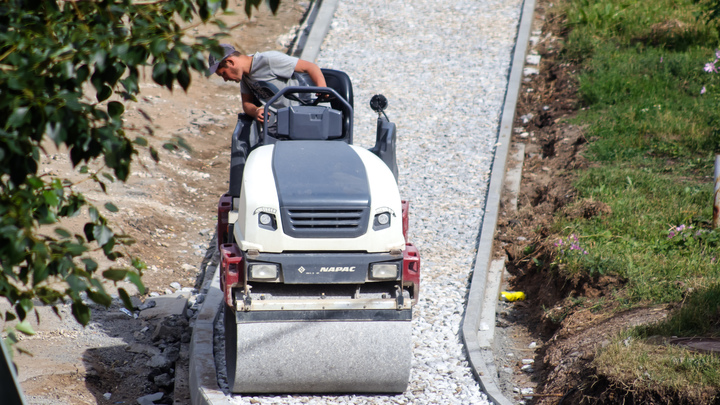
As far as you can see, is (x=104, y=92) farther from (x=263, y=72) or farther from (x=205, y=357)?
(x=263, y=72)

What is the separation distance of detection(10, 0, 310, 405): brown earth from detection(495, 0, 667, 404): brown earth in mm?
2907

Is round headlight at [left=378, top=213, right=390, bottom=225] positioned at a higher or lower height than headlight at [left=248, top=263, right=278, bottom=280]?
higher

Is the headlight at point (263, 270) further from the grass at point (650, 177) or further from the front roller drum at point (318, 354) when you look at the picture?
the grass at point (650, 177)

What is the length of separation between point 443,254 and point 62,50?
5.70 m

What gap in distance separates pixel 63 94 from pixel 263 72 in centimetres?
396

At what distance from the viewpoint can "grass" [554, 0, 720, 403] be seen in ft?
15.8

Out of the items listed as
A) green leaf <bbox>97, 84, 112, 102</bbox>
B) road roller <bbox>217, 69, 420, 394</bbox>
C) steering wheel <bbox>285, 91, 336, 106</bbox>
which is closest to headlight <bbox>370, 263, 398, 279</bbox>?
road roller <bbox>217, 69, 420, 394</bbox>

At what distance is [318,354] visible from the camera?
186 inches

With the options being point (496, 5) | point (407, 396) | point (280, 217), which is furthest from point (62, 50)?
point (496, 5)

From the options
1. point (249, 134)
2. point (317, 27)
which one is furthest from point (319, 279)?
point (317, 27)

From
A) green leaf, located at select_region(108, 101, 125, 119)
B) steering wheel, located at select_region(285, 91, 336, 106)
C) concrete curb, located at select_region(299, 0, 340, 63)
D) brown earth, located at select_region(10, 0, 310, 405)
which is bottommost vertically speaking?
brown earth, located at select_region(10, 0, 310, 405)

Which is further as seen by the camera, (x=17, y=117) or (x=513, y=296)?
(x=513, y=296)

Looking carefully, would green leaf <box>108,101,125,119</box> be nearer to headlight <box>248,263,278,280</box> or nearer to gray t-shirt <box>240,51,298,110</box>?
headlight <box>248,263,278,280</box>

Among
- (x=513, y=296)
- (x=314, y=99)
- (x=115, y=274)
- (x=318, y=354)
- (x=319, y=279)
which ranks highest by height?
(x=115, y=274)
